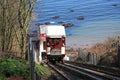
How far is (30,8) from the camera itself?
4228cm

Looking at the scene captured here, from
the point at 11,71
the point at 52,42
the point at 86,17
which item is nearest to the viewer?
the point at 11,71

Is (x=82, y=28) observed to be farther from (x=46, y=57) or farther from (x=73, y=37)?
(x=46, y=57)

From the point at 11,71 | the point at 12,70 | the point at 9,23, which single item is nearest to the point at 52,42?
the point at 9,23

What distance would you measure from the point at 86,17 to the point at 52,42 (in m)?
61.2

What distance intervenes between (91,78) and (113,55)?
1807 cm

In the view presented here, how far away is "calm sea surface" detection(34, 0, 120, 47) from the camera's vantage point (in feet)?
279

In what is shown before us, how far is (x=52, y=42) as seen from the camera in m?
40.7

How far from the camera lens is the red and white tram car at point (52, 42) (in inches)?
1572

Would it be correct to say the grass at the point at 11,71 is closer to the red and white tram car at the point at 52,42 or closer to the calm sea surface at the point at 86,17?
the red and white tram car at the point at 52,42

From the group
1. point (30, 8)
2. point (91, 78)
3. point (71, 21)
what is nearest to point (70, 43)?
point (71, 21)

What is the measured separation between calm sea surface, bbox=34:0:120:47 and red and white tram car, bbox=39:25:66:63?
129 feet

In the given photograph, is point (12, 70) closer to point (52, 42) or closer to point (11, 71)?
point (11, 71)

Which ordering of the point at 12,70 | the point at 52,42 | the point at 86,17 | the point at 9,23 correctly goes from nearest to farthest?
the point at 12,70
the point at 52,42
the point at 9,23
the point at 86,17

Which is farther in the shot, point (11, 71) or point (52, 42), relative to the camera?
point (52, 42)
